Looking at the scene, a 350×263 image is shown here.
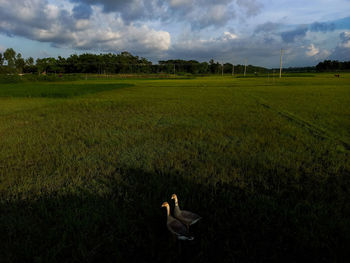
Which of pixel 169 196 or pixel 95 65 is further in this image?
pixel 95 65

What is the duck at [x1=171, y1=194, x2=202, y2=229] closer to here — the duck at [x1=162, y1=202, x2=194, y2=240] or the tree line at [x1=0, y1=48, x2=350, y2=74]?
the duck at [x1=162, y1=202, x2=194, y2=240]

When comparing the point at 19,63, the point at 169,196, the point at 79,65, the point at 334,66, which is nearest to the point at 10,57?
the point at 19,63

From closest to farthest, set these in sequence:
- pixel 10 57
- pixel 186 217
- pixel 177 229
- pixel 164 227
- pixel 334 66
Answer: pixel 177 229, pixel 186 217, pixel 164 227, pixel 10 57, pixel 334 66

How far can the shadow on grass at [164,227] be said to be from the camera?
2.29 metres

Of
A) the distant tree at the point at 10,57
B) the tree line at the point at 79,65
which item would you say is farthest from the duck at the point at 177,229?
the distant tree at the point at 10,57

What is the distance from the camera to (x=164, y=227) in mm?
2672

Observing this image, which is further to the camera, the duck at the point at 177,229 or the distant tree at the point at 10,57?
the distant tree at the point at 10,57

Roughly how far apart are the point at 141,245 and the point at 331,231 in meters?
2.41

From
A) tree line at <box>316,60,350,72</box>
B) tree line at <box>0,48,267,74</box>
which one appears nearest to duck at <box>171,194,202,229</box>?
tree line at <box>0,48,267,74</box>

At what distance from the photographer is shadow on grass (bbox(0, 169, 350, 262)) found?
7.53 feet

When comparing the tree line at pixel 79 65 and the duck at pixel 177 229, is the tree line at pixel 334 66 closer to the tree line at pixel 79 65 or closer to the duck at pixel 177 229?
the tree line at pixel 79 65

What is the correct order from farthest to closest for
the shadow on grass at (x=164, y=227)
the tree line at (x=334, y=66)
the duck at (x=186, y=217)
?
the tree line at (x=334, y=66)
the shadow on grass at (x=164, y=227)
the duck at (x=186, y=217)

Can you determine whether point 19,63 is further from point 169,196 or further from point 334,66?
point 334,66

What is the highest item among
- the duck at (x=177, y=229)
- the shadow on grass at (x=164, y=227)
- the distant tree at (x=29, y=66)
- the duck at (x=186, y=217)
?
the distant tree at (x=29, y=66)
